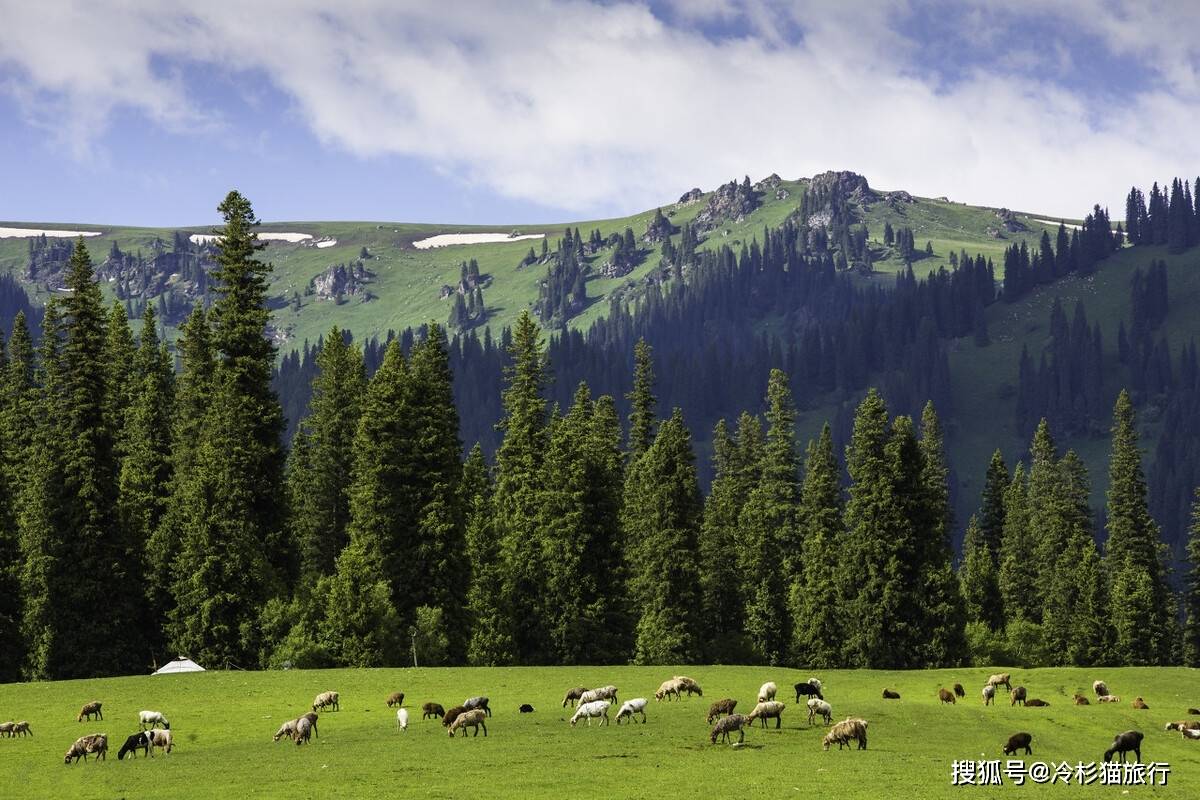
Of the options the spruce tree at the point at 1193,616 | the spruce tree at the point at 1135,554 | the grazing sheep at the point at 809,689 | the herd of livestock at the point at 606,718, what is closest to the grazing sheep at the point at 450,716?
the herd of livestock at the point at 606,718

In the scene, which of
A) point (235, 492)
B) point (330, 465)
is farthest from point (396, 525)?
point (330, 465)

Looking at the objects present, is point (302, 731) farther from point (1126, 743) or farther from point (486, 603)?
point (486, 603)

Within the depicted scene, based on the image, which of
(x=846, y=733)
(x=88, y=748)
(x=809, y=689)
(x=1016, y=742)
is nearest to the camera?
(x=88, y=748)

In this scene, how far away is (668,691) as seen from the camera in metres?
60.4

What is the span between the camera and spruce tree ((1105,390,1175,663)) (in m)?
118

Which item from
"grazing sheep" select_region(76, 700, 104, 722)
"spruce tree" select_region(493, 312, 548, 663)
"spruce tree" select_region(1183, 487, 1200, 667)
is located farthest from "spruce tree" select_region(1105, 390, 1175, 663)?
"grazing sheep" select_region(76, 700, 104, 722)

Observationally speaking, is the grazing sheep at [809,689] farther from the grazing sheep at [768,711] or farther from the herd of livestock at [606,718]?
the grazing sheep at [768,711]

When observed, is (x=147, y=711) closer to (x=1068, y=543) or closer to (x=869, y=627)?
(x=869, y=627)

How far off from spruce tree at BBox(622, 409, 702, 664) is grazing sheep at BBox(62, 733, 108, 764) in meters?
48.1

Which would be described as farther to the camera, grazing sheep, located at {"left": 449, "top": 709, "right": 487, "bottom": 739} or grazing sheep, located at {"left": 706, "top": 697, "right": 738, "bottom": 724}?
grazing sheep, located at {"left": 706, "top": 697, "right": 738, "bottom": 724}

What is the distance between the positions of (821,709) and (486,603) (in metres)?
35.0

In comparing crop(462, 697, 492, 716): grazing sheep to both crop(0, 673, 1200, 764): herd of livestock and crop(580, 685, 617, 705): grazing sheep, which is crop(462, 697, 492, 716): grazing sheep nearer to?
crop(0, 673, 1200, 764): herd of livestock

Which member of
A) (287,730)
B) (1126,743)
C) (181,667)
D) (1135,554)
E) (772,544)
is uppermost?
(772,544)

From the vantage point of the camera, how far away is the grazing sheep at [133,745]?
48.1m
